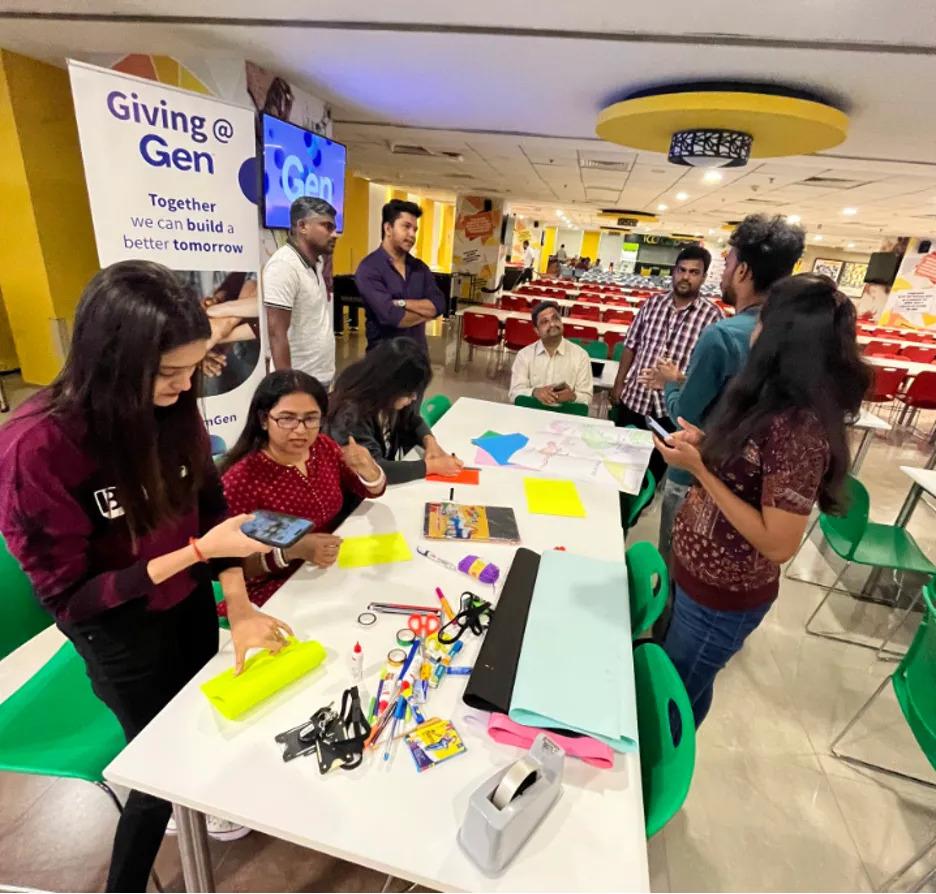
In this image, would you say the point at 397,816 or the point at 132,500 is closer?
the point at 397,816

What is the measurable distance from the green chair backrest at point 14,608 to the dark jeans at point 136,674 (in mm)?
352

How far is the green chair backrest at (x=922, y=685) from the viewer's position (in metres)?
1.48

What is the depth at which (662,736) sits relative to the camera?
41.3 inches

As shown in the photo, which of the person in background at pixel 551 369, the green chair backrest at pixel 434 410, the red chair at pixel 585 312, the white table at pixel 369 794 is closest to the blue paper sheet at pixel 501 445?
the green chair backrest at pixel 434 410

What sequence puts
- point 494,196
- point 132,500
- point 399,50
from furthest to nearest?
point 494,196 < point 399,50 < point 132,500

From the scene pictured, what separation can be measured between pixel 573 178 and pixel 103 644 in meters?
6.89

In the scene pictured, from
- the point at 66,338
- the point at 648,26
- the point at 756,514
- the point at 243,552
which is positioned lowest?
the point at 66,338

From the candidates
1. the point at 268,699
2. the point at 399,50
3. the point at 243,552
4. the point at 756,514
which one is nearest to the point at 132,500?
the point at 243,552

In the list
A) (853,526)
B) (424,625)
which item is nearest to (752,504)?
(424,625)

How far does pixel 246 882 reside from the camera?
1.38 meters

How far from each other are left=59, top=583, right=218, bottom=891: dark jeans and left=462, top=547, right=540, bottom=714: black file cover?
0.69 metres

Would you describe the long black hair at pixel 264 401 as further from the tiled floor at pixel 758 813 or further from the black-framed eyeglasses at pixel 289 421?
the tiled floor at pixel 758 813

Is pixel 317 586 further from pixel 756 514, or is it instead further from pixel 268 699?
pixel 756 514

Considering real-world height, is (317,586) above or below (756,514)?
below
